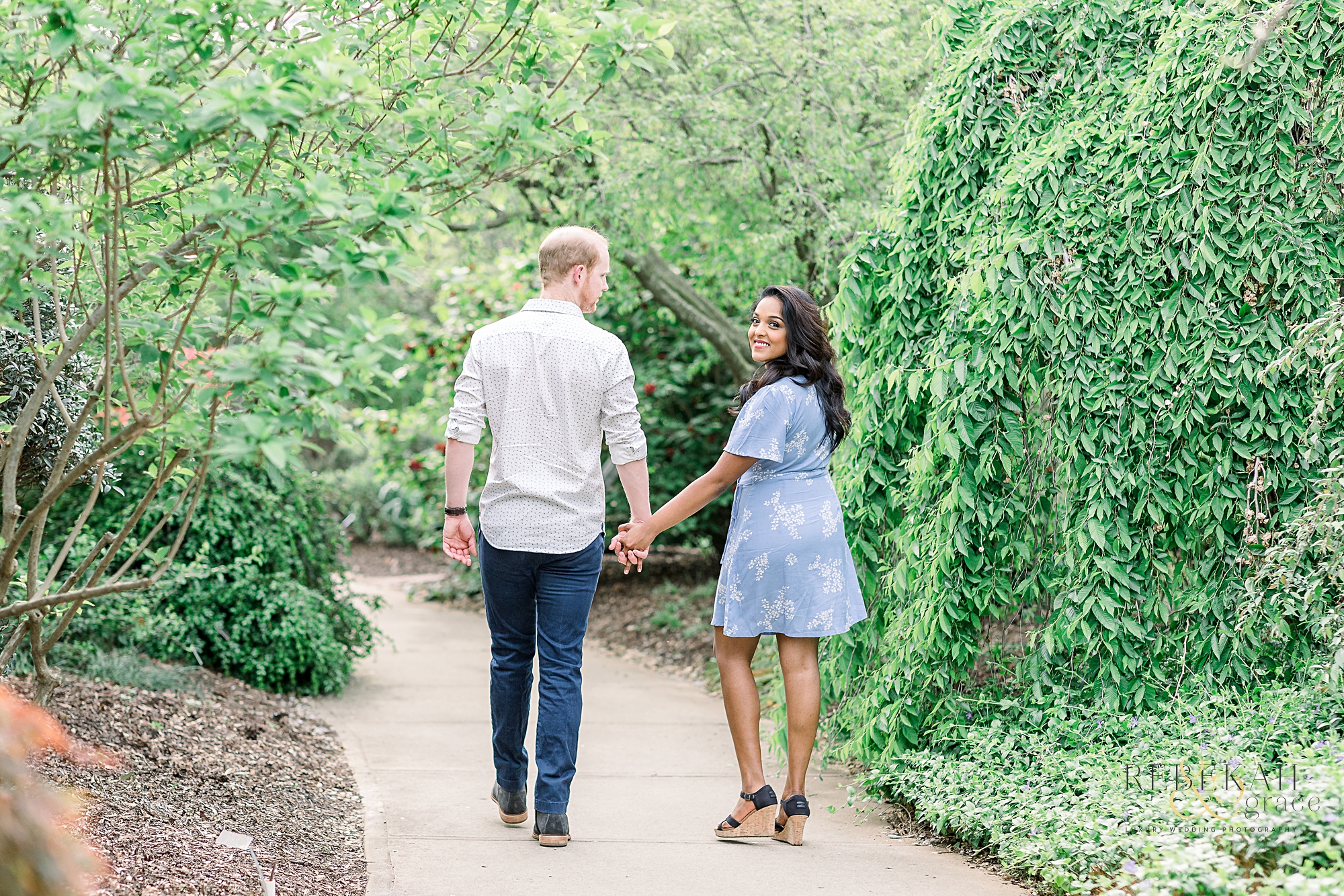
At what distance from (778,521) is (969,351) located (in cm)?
93

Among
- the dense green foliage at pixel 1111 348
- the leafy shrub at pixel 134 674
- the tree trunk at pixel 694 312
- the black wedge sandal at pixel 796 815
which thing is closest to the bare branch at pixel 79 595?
the black wedge sandal at pixel 796 815

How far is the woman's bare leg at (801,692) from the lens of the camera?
3883 millimetres

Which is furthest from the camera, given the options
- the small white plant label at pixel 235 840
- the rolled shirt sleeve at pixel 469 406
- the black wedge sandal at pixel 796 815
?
the black wedge sandal at pixel 796 815

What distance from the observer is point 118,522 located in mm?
5914

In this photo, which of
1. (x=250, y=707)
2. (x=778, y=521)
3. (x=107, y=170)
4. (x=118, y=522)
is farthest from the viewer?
(x=118, y=522)

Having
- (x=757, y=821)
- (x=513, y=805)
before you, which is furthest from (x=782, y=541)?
(x=513, y=805)

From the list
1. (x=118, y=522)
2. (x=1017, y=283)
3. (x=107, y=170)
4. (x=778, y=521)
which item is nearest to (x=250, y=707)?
(x=118, y=522)

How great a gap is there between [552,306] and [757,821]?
1.81m

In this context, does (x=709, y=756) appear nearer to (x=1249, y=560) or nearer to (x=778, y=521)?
(x=778, y=521)

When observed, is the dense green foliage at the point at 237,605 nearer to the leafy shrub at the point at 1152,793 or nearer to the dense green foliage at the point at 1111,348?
the dense green foliage at the point at 1111,348

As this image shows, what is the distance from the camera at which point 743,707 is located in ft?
12.8

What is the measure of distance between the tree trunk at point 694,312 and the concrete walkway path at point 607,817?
2127 millimetres

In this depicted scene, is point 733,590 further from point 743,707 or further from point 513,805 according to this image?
point 513,805

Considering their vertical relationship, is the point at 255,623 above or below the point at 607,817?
above
